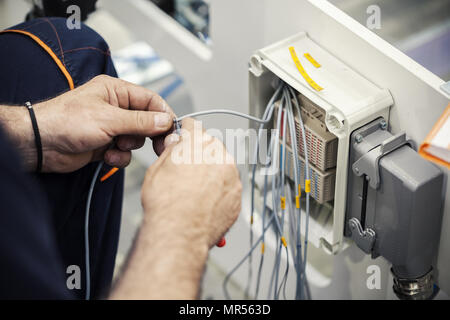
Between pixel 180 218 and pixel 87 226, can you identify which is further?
pixel 87 226

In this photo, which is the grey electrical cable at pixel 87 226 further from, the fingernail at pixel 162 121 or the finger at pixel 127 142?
the fingernail at pixel 162 121

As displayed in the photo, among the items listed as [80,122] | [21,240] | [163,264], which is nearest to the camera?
[21,240]

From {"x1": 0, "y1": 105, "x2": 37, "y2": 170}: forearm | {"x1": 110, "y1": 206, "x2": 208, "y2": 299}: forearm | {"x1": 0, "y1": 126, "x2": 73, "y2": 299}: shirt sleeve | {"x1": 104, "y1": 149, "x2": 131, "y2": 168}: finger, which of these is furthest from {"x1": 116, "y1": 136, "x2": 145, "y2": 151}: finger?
{"x1": 0, "y1": 126, "x2": 73, "y2": 299}: shirt sleeve

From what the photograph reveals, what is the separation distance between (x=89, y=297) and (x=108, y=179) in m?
0.22

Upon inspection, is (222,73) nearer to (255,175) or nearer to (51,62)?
(255,175)

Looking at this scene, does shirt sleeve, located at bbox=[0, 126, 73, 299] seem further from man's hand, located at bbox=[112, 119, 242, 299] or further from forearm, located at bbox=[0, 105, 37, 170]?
forearm, located at bbox=[0, 105, 37, 170]

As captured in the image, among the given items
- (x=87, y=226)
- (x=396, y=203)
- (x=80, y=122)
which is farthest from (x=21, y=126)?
(x=396, y=203)

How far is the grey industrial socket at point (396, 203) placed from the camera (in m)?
0.99

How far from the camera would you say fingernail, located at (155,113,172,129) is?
97cm

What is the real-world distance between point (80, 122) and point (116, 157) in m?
0.11

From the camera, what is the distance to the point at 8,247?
63 cm

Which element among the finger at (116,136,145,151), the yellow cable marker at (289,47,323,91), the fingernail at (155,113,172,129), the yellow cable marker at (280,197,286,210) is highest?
the yellow cable marker at (289,47,323,91)

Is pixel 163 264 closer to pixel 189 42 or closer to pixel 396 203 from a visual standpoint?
pixel 396 203

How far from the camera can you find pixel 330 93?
104 cm
